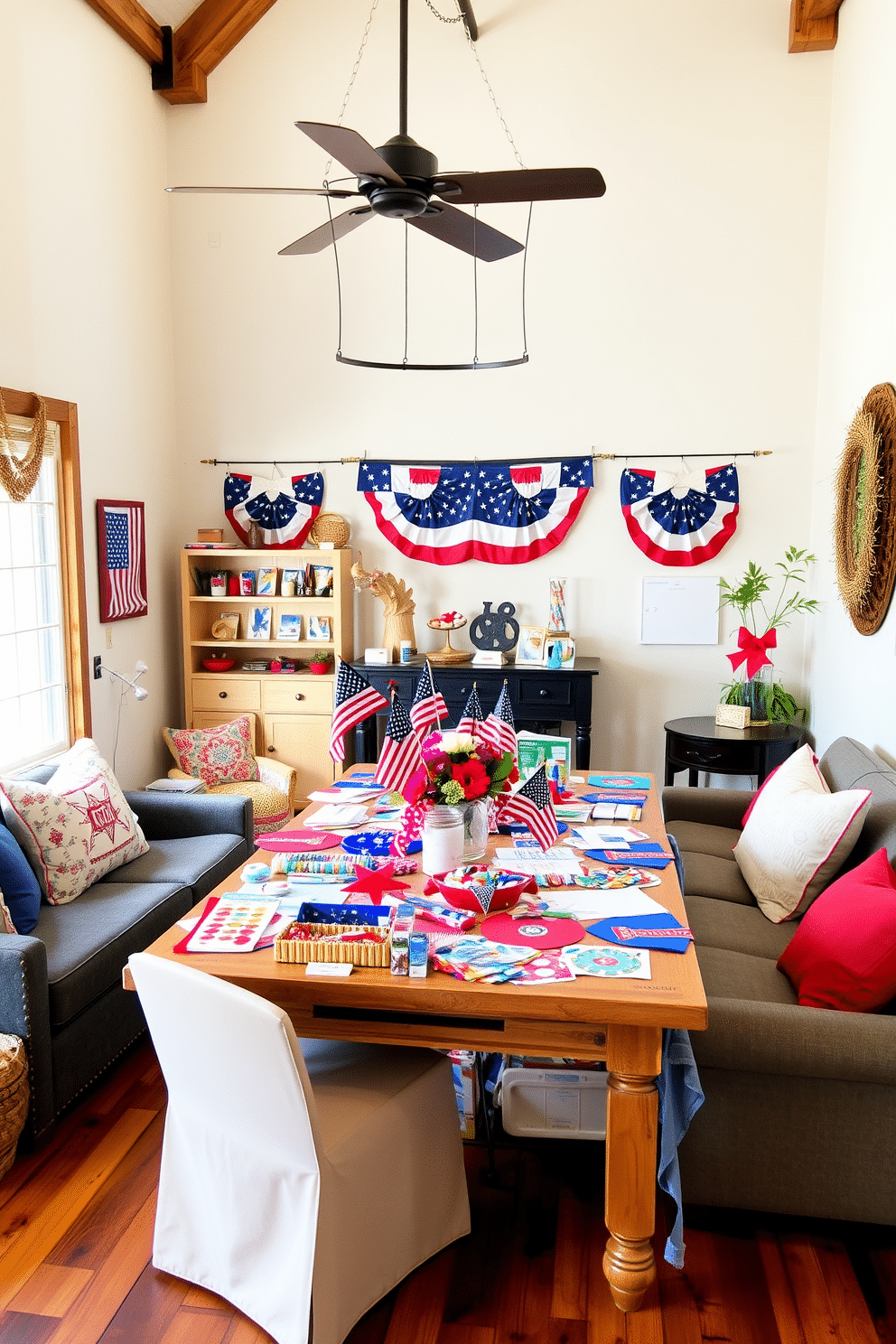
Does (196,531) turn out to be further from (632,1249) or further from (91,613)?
(632,1249)

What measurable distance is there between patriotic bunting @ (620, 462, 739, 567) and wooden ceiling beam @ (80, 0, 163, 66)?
307 centimetres

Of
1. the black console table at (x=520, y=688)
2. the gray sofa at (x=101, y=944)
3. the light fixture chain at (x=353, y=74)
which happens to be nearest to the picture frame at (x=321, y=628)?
the black console table at (x=520, y=688)

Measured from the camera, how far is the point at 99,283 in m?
4.60

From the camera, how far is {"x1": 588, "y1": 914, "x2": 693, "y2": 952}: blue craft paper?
7.32 ft

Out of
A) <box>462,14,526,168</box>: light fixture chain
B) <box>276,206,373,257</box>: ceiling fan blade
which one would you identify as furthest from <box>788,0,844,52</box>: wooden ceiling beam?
<box>276,206,373,257</box>: ceiling fan blade

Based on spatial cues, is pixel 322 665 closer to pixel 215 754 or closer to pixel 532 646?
pixel 215 754

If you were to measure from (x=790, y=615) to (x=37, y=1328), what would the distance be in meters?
4.27

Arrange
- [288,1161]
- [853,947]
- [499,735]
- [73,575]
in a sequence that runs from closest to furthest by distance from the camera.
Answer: [288,1161] → [853,947] → [499,735] → [73,575]

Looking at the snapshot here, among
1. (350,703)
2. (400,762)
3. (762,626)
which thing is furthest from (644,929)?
(762,626)

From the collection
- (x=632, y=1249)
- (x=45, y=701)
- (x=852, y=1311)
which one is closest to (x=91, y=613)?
(x=45, y=701)

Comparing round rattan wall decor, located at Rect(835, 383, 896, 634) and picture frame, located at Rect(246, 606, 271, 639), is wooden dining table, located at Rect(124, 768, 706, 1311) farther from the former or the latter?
picture frame, located at Rect(246, 606, 271, 639)

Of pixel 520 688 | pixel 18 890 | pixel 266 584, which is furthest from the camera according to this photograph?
pixel 266 584

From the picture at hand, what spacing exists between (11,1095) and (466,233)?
260cm

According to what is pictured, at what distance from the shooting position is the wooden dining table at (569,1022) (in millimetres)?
2010
